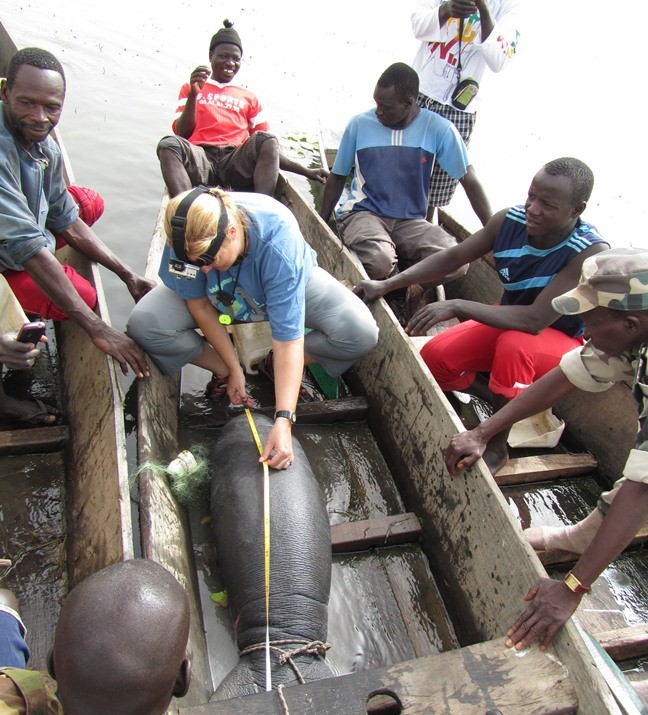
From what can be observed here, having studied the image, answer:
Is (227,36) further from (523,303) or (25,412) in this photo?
(25,412)

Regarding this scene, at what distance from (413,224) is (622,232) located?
4875 mm

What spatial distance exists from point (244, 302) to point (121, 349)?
0.70m

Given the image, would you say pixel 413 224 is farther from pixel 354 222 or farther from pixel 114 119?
pixel 114 119

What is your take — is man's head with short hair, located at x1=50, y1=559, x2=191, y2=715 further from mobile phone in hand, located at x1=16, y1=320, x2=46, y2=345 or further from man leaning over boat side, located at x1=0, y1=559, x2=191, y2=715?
mobile phone in hand, located at x1=16, y1=320, x2=46, y2=345

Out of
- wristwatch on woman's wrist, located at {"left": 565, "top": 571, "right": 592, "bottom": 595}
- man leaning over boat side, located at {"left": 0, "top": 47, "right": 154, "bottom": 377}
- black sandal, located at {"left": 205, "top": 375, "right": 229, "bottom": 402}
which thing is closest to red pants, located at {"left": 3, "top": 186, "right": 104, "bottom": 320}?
man leaning over boat side, located at {"left": 0, "top": 47, "right": 154, "bottom": 377}

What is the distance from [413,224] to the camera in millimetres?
4863

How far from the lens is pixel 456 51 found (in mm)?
5156

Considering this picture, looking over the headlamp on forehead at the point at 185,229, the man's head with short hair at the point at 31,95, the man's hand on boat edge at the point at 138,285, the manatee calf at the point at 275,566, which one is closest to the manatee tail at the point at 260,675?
the manatee calf at the point at 275,566

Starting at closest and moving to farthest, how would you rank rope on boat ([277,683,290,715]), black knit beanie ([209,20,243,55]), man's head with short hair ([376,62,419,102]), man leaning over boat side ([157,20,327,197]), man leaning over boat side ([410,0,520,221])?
rope on boat ([277,683,290,715]), man's head with short hair ([376,62,419,102]), man leaning over boat side ([410,0,520,221]), man leaning over boat side ([157,20,327,197]), black knit beanie ([209,20,243,55])

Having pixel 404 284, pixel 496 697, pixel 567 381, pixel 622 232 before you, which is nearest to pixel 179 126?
pixel 404 284

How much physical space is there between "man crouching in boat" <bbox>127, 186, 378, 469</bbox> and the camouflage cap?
4.26 ft

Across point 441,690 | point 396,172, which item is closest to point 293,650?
point 441,690

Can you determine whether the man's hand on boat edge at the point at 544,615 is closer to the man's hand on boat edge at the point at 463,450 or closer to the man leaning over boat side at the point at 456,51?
the man's hand on boat edge at the point at 463,450

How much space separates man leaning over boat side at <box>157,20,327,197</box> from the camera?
17.6 feet
